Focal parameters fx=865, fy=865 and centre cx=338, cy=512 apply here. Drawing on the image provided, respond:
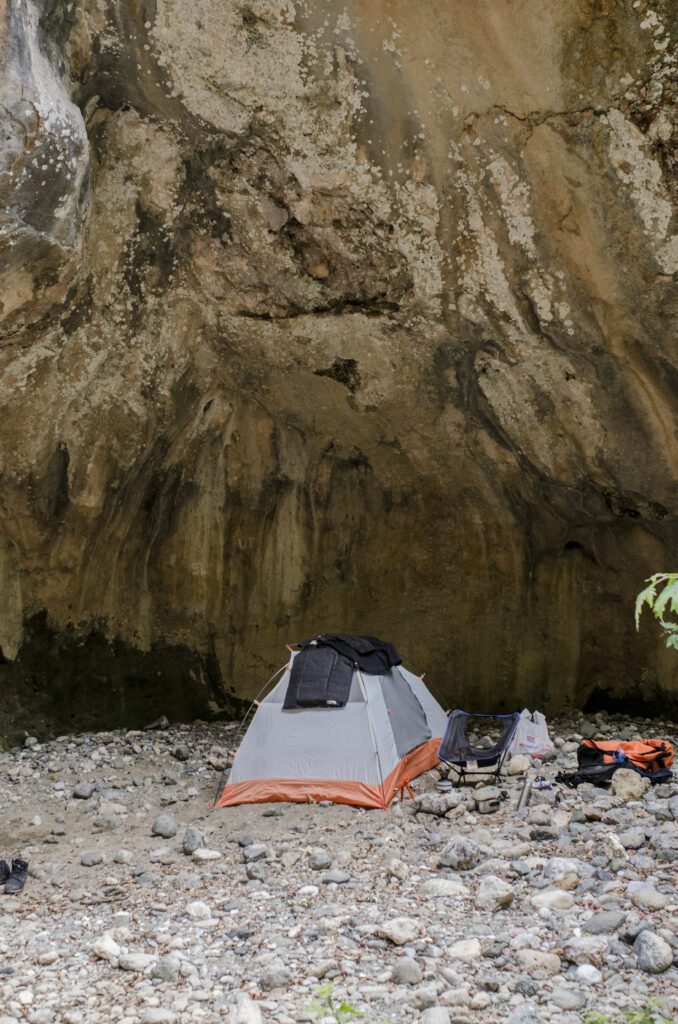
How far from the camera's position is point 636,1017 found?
10.1 feet

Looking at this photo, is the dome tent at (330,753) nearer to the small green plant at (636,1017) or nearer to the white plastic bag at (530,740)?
the white plastic bag at (530,740)

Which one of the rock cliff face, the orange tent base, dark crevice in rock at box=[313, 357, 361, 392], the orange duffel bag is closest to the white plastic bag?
the orange duffel bag

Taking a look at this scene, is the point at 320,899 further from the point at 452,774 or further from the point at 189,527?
the point at 189,527

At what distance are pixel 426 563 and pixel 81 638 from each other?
13.7 ft

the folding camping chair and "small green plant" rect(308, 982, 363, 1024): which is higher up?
the folding camping chair

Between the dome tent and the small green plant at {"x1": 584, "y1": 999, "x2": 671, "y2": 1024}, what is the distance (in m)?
3.18

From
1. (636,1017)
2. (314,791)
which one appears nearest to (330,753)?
(314,791)

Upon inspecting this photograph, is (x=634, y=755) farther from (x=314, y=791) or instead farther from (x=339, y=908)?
(x=339, y=908)

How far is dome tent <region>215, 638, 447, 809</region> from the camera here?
21.1 ft

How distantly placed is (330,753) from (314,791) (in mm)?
303

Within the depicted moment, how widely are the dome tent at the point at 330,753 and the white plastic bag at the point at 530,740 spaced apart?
0.82 meters

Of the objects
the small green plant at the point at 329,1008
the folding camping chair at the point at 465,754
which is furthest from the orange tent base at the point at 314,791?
the small green plant at the point at 329,1008

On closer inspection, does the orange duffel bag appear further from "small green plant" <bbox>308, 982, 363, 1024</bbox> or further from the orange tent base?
"small green plant" <bbox>308, 982, 363, 1024</bbox>

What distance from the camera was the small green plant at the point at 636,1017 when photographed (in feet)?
10.0
